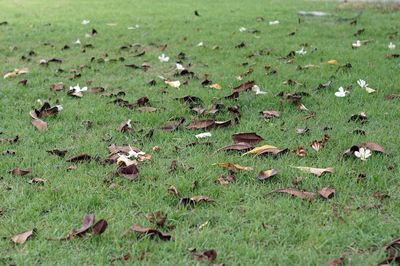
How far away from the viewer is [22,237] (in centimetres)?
308

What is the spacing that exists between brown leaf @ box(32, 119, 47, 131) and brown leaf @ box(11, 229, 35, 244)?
1.89 meters

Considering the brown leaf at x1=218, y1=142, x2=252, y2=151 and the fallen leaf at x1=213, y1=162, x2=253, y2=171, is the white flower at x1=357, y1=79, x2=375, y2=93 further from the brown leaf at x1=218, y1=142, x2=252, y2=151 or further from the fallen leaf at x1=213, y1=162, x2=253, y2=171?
the fallen leaf at x1=213, y1=162, x2=253, y2=171

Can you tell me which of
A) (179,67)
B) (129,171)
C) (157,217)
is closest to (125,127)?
(129,171)

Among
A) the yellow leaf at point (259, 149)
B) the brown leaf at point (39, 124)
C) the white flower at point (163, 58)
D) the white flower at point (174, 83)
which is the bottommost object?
the white flower at point (163, 58)

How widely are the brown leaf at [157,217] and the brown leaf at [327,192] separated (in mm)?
966

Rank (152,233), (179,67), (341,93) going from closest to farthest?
(152,233) → (341,93) → (179,67)

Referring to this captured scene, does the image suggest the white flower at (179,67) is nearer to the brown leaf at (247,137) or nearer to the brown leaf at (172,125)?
the brown leaf at (172,125)

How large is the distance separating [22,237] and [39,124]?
2044 millimetres

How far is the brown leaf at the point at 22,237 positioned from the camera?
3.05m

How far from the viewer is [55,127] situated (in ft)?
16.1

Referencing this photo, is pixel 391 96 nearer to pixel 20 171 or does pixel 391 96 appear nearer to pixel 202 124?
pixel 202 124

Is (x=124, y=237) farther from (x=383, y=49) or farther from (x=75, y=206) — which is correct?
(x=383, y=49)

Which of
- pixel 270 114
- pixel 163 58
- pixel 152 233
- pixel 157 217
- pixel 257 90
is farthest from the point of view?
pixel 163 58

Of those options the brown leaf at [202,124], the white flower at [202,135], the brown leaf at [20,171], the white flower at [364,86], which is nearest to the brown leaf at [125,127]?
the brown leaf at [202,124]
